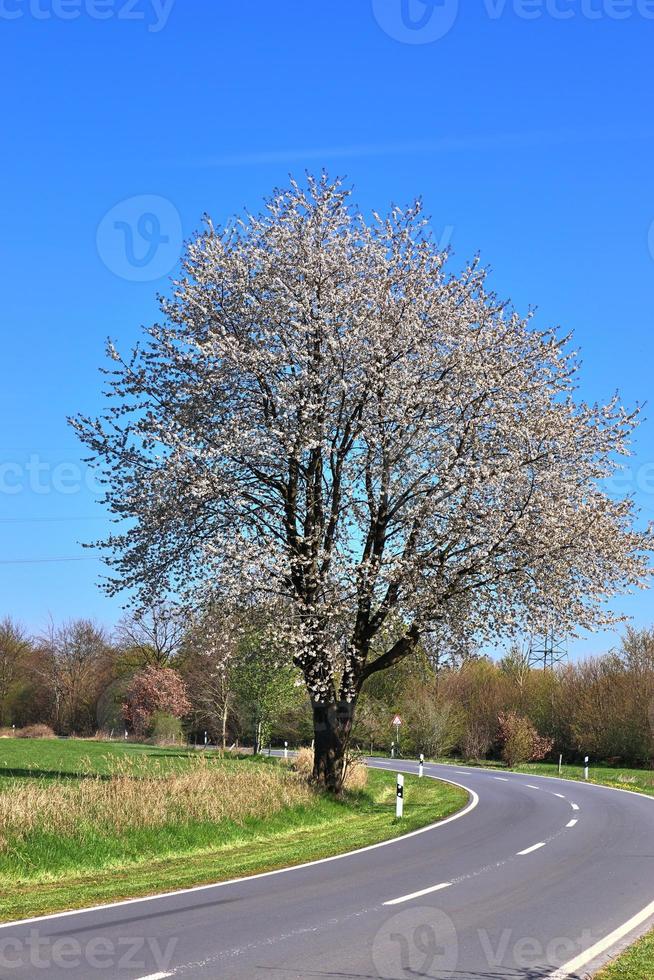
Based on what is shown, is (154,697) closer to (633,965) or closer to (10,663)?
(10,663)

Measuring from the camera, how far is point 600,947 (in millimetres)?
9250

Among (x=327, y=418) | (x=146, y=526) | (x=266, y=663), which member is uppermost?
(x=327, y=418)

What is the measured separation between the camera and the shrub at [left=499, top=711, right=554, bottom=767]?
59562 mm

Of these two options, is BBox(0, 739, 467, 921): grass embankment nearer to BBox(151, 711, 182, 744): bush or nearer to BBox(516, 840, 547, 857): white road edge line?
BBox(516, 840, 547, 857): white road edge line

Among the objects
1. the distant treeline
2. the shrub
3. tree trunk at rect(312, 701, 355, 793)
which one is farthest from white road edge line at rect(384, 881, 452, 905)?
the shrub

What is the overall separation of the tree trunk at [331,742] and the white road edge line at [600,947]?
1292 cm

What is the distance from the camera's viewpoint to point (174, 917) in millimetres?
10516

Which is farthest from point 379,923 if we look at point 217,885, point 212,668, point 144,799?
point 212,668

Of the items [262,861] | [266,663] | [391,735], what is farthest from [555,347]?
[391,735]

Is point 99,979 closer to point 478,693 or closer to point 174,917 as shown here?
point 174,917

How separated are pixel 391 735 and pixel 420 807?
4165cm

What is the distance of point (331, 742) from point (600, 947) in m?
14.9

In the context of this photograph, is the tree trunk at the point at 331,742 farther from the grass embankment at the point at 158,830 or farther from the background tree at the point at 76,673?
the background tree at the point at 76,673

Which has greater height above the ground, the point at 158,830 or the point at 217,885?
the point at 158,830
